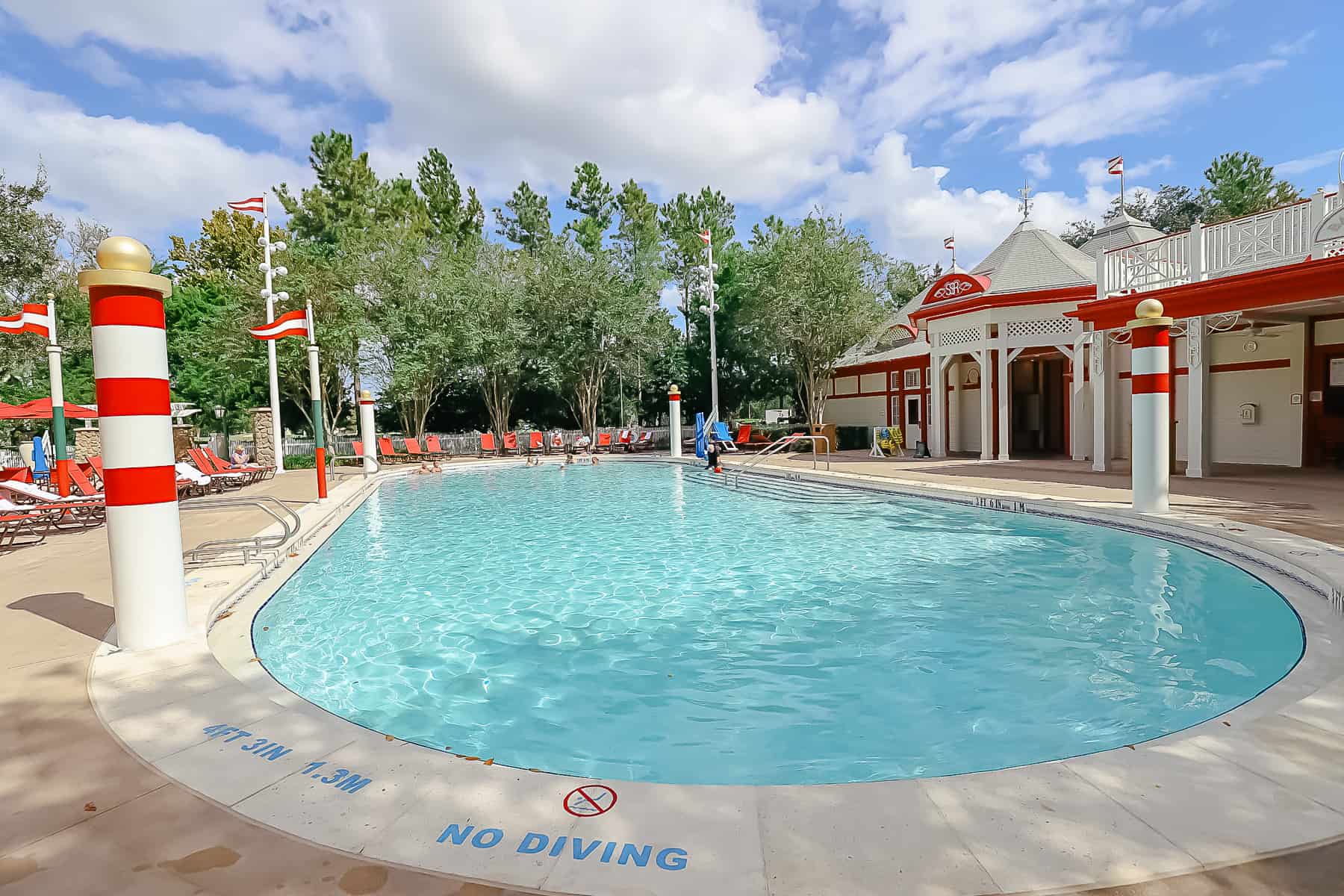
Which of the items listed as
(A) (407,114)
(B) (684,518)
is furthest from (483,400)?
(B) (684,518)

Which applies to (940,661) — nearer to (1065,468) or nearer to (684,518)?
(684,518)

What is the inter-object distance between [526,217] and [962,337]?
2923 cm

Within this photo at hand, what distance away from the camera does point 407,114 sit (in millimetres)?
26578

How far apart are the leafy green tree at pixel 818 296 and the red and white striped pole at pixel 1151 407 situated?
47.1 ft

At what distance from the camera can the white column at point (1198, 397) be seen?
12.0 meters

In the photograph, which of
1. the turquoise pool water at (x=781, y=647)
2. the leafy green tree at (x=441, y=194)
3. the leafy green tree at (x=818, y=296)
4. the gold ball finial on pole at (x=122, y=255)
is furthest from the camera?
the leafy green tree at (x=441, y=194)

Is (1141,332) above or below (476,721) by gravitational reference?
above

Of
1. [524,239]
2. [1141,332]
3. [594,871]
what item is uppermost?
[524,239]

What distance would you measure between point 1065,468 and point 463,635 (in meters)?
14.2

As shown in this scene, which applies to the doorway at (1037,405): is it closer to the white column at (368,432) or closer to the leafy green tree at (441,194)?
the white column at (368,432)

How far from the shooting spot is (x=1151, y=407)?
340 inches

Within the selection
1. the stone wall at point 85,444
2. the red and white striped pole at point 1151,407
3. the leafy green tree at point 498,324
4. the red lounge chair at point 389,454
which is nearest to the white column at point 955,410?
the red and white striped pole at point 1151,407

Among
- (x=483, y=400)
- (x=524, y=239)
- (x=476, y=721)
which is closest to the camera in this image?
(x=476, y=721)

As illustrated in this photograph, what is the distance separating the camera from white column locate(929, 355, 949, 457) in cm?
1903
